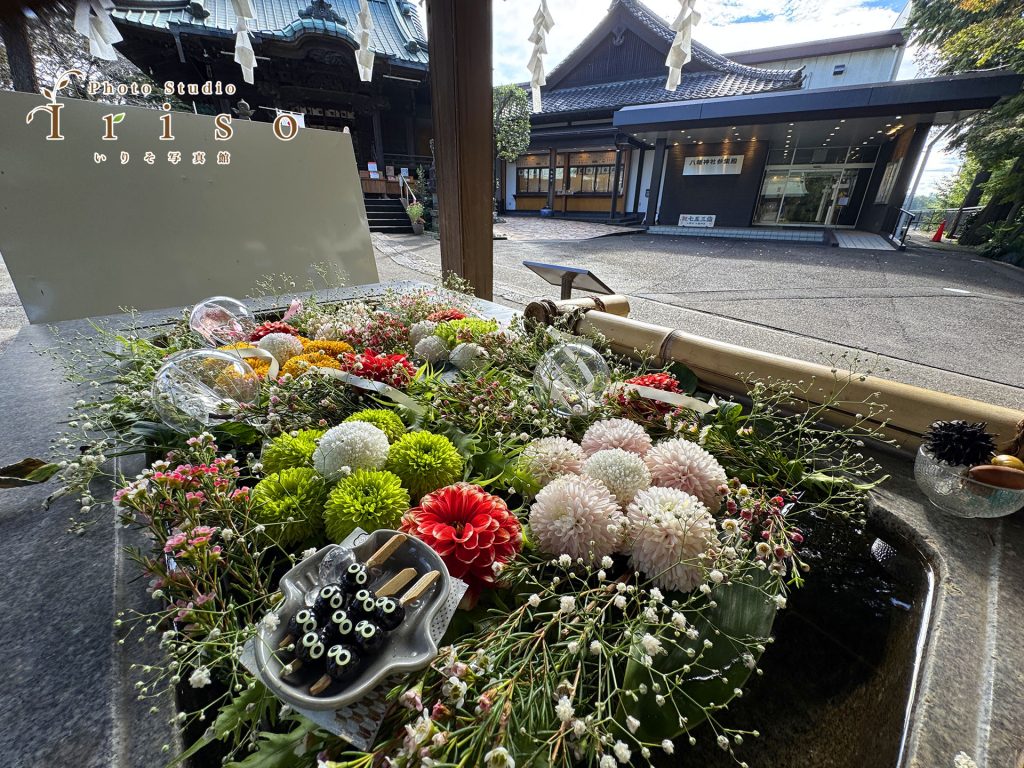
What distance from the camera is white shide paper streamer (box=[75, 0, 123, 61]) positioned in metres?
2.07

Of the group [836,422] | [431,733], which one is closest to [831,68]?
[836,422]

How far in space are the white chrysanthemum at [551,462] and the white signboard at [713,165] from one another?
13.0 metres

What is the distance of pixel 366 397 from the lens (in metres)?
0.94

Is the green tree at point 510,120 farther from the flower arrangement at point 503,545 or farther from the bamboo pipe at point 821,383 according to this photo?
the flower arrangement at point 503,545

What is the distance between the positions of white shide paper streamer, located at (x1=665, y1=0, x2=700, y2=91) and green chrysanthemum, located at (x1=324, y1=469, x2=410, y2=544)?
1.44 metres

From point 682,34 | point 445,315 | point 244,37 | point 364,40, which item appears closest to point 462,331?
point 445,315

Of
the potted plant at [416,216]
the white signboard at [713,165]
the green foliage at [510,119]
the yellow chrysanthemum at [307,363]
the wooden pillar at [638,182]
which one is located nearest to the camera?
the yellow chrysanthemum at [307,363]

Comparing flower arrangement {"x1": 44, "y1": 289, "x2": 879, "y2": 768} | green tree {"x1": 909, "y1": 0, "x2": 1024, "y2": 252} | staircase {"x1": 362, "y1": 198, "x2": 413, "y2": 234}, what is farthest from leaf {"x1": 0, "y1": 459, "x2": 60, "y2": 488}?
staircase {"x1": 362, "y1": 198, "x2": 413, "y2": 234}

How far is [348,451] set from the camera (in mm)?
622

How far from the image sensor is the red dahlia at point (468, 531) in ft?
1.68

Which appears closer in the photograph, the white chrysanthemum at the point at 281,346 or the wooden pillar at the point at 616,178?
the white chrysanthemum at the point at 281,346

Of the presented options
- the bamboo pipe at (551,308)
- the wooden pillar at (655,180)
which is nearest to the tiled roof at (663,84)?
the wooden pillar at (655,180)

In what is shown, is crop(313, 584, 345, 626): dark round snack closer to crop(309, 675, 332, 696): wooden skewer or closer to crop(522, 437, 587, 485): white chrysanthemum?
crop(309, 675, 332, 696): wooden skewer

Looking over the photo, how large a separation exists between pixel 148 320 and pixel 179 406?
1.19m
